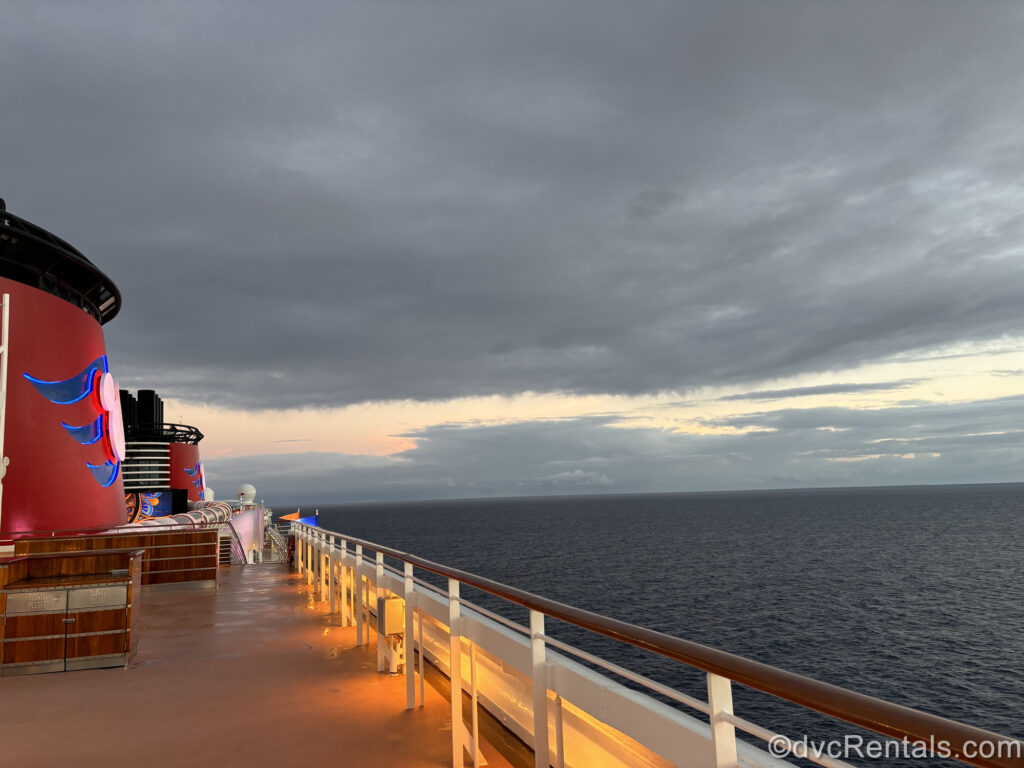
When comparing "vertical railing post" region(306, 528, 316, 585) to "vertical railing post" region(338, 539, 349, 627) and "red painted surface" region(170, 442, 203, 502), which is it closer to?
"vertical railing post" region(338, 539, 349, 627)

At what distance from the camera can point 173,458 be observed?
137ft

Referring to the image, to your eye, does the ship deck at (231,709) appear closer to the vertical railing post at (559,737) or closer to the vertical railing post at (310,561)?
the vertical railing post at (559,737)

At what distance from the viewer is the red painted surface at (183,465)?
41875 mm

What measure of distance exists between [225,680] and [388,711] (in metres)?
2.24

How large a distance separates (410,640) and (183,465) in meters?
42.8

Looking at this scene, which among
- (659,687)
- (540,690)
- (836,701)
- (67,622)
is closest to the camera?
(836,701)

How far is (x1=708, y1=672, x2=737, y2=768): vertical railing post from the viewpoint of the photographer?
5.76 feet

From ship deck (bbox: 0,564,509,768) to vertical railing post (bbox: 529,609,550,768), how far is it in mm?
1297

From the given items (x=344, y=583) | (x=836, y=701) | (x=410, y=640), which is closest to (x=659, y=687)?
(x=836, y=701)

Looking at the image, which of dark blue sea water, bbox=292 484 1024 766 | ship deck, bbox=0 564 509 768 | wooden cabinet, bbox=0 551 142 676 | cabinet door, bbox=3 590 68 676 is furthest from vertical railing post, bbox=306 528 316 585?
dark blue sea water, bbox=292 484 1024 766

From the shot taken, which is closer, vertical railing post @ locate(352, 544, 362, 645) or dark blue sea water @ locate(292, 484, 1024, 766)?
vertical railing post @ locate(352, 544, 362, 645)

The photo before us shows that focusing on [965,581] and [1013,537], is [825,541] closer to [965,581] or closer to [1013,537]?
[1013,537]

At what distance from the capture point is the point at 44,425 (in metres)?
14.2

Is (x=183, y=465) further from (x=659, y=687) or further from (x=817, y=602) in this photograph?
(x=659, y=687)
